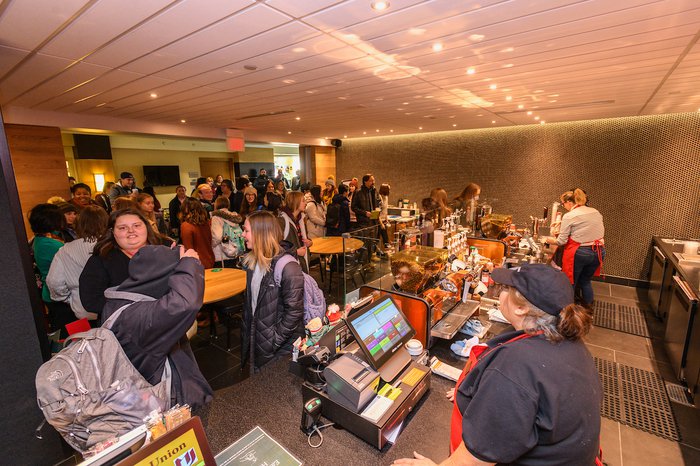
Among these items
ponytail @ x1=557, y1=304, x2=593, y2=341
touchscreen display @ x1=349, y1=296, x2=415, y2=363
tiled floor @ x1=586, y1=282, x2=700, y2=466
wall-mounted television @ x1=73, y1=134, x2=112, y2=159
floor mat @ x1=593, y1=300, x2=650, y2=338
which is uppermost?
wall-mounted television @ x1=73, y1=134, x2=112, y2=159

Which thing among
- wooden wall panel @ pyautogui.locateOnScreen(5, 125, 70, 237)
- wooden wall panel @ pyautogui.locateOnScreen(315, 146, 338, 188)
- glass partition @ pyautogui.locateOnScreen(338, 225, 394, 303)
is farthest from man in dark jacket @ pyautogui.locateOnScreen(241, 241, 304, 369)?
wooden wall panel @ pyautogui.locateOnScreen(315, 146, 338, 188)

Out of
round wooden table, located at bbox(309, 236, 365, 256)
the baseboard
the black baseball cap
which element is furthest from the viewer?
the baseboard

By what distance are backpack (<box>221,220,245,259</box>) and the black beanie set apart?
2672 millimetres

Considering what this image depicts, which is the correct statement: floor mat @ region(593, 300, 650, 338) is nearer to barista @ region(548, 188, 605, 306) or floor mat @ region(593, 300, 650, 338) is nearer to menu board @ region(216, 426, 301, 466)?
barista @ region(548, 188, 605, 306)

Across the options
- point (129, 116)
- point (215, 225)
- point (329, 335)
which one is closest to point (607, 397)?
point (329, 335)

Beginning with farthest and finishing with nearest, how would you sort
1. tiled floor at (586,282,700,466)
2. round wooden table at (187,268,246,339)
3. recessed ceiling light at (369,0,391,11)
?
round wooden table at (187,268,246,339) → tiled floor at (586,282,700,466) → recessed ceiling light at (369,0,391,11)

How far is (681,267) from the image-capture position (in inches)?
144

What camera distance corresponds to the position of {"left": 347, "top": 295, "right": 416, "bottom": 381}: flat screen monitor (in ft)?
4.70

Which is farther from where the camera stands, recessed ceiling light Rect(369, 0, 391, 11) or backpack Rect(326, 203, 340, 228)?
backpack Rect(326, 203, 340, 228)

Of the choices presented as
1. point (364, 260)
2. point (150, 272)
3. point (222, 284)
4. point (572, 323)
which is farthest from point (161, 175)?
point (572, 323)

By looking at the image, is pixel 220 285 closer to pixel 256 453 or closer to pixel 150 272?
pixel 150 272

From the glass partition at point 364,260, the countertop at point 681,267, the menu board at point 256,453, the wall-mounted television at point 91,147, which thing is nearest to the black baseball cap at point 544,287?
the menu board at point 256,453

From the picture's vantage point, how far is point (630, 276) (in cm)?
595

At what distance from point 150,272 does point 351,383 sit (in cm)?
103
